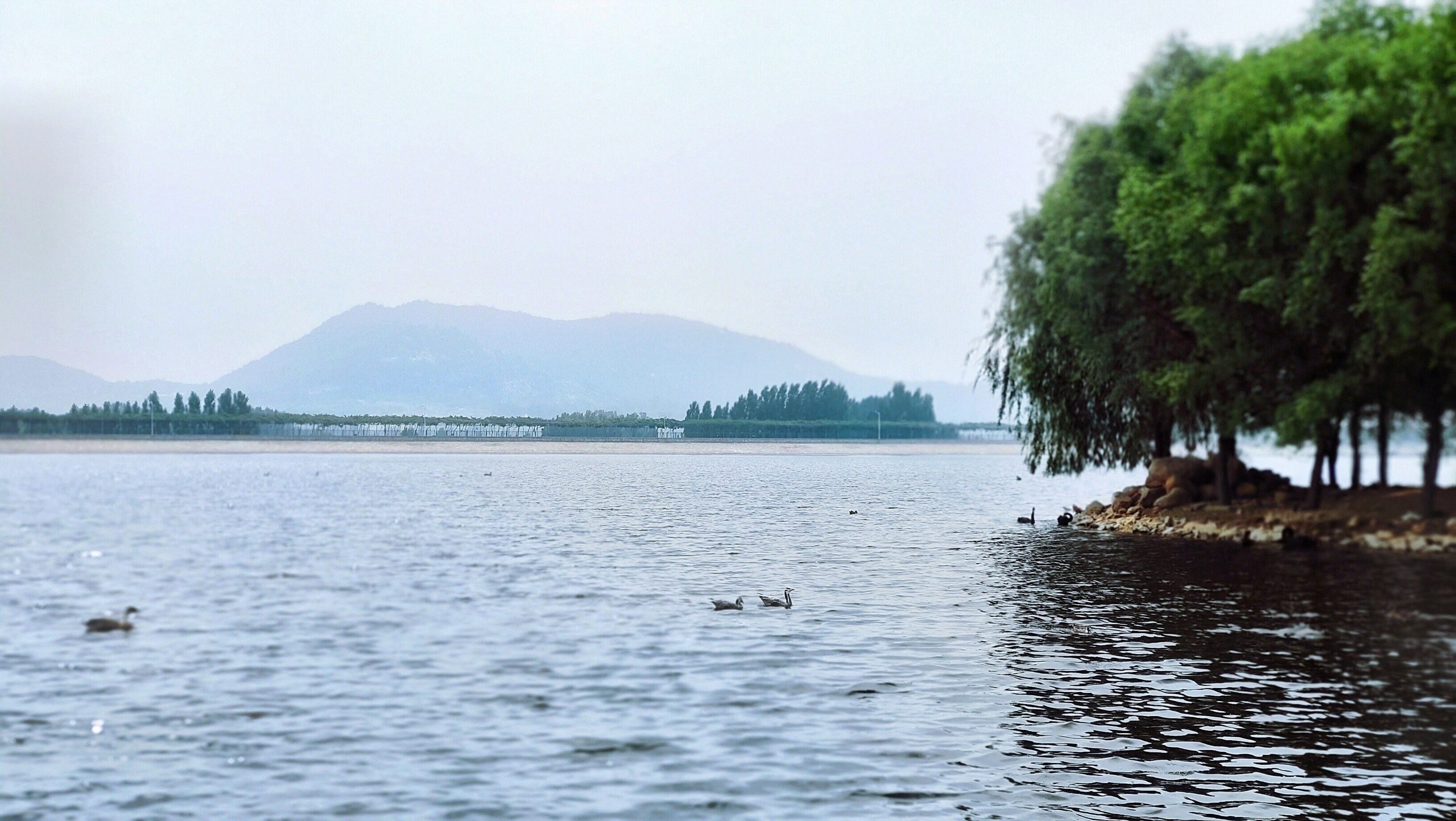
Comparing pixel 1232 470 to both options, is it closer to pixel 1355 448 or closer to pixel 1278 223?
pixel 1355 448

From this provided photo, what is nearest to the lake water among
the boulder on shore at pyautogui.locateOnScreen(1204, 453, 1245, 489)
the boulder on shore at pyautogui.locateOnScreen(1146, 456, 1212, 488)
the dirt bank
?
the dirt bank

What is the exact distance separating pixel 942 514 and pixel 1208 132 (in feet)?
98.5

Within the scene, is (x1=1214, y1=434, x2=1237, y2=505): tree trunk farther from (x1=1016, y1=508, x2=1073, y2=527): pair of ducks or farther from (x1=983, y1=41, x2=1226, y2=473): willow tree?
(x1=1016, y1=508, x2=1073, y2=527): pair of ducks

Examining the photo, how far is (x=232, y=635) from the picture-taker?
26.3 meters

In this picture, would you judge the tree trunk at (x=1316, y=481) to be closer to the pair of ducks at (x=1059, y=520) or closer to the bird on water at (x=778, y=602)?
the pair of ducks at (x=1059, y=520)

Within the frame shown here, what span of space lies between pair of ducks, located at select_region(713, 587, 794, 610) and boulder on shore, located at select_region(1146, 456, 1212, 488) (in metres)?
29.9

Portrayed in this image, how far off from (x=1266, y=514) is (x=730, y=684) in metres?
33.9

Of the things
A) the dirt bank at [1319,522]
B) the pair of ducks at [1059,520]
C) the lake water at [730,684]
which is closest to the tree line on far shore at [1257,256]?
the dirt bank at [1319,522]

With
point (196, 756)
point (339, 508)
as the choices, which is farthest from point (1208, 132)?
point (339, 508)

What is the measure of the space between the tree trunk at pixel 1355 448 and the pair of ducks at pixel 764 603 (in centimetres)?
2239

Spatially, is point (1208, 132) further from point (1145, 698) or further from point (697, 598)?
point (1145, 698)

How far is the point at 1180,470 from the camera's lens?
183 feet

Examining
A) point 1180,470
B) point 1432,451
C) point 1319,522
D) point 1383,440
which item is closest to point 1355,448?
point 1319,522

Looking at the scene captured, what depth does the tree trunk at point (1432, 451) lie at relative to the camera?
4162 centimetres
